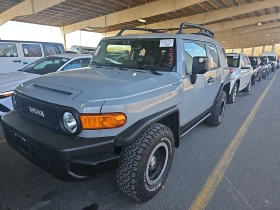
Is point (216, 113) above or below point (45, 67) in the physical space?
below

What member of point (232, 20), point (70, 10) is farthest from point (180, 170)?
point (232, 20)

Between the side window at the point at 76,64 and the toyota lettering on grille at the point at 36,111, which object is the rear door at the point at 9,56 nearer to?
the side window at the point at 76,64

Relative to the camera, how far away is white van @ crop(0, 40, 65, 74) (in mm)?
8422

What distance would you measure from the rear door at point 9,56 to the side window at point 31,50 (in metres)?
0.22

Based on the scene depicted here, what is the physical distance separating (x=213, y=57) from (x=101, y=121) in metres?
3.17

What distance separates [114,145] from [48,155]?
0.60 meters

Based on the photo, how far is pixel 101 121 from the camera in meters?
1.99

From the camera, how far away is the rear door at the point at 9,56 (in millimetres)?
8398

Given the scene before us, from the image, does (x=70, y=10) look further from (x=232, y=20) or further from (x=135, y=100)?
(x=135, y=100)

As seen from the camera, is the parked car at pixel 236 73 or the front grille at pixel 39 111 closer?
the front grille at pixel 39 111

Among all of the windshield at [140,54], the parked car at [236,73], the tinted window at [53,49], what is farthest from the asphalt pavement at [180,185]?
the tinted window at [53,49]

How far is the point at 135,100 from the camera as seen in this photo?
84.8 inches

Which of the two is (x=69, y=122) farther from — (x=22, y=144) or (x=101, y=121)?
(x=22, y=144)

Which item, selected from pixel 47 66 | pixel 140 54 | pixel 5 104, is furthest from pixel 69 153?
pixel 47 66
